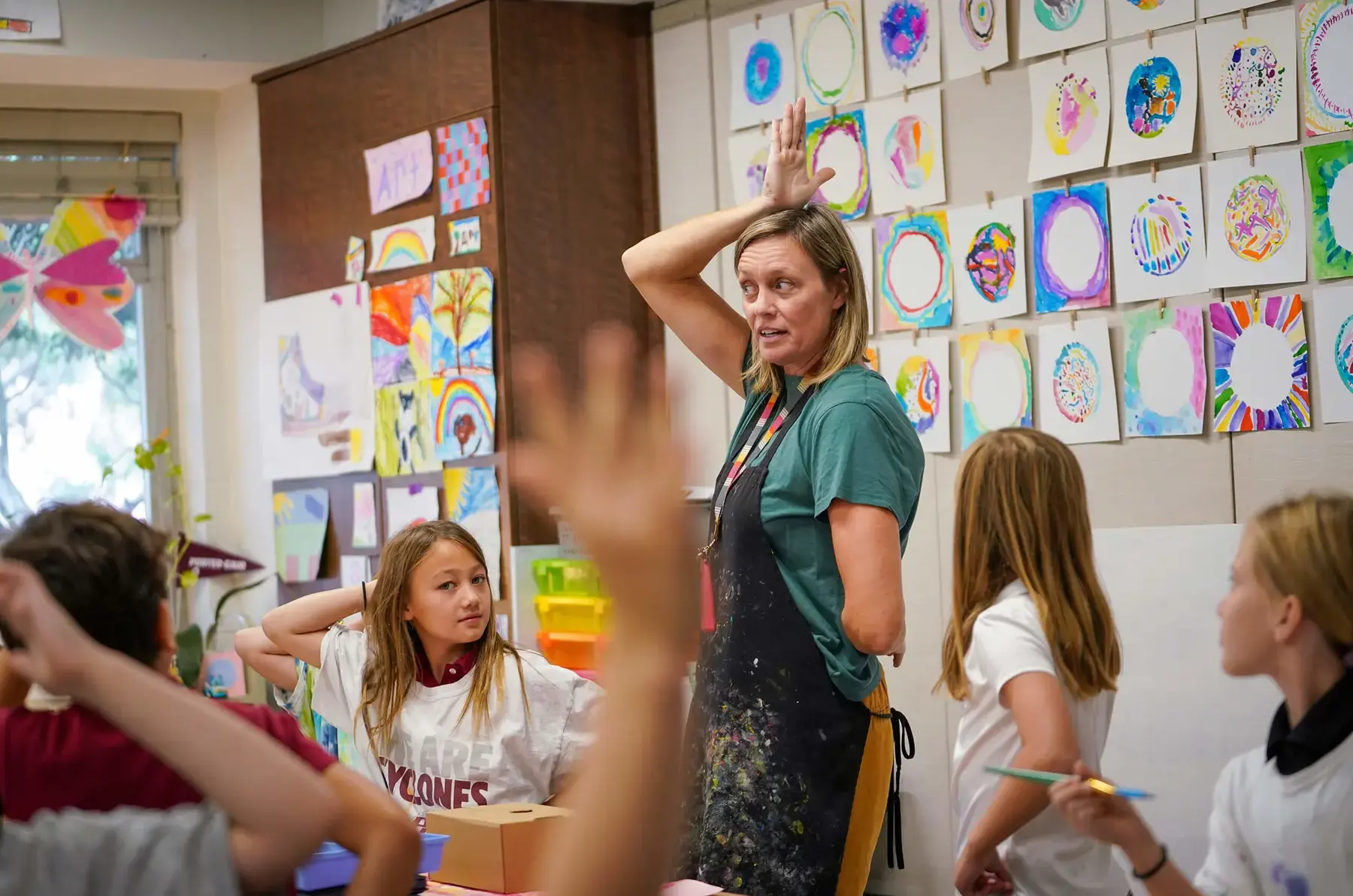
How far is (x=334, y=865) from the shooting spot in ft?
5.77

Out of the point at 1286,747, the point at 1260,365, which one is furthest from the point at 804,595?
the point at 1260,365

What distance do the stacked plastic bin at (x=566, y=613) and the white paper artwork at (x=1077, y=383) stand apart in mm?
1180

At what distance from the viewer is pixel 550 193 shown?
386cm

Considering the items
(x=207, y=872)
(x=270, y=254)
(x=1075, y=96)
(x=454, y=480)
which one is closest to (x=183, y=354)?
(x=270, y=254)

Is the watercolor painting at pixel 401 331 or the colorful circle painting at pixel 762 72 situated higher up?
the colorful circle painting at pixel 762 72

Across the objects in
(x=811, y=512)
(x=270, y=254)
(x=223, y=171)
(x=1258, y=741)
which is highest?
(x=223, y=171)

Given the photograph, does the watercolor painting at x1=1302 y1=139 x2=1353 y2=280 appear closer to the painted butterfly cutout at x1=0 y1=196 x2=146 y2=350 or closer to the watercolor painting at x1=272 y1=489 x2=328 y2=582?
the watercolor painting at x1=272 y1=489 x2=328 y2=582

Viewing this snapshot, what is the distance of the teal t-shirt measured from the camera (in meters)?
1.72

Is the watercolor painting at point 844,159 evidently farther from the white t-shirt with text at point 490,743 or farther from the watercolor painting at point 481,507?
the white t-shirt with text at point 490,743

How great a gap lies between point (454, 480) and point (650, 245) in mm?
1887

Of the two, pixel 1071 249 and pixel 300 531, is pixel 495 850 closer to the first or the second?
pixel 1071 249

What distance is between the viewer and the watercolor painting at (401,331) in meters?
3.97

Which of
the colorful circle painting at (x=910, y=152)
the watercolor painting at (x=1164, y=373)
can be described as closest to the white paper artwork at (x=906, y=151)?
the colorful circle painting at (x=910, y=152)

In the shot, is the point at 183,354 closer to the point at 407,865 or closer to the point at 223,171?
the point at 223,171
